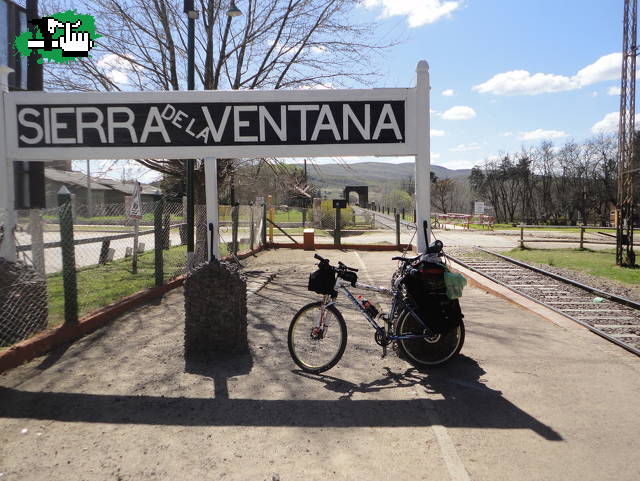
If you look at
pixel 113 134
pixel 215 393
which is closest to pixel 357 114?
pixel 113 134

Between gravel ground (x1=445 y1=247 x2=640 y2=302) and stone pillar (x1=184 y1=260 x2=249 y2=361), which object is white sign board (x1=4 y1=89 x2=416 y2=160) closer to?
stone pillar (x1=184 y1=260 x2=249 y2=361)

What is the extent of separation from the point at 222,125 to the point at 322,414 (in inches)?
138

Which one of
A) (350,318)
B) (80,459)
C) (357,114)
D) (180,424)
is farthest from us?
(350,318)

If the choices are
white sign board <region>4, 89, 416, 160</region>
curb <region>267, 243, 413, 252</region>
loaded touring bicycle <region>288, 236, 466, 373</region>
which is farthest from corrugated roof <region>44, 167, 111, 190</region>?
loaded touring bicycle <region>288, 236, 466, 373</region>

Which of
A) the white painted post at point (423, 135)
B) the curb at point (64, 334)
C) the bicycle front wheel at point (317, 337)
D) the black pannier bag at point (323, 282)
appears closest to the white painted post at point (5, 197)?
the curb at point (64, 334)

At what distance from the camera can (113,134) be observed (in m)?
5.80

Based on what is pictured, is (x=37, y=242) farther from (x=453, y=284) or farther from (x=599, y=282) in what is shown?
(x=599, y=282)

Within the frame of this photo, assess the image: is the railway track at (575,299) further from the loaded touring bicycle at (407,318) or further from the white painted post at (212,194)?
the white painted post at (212,194)

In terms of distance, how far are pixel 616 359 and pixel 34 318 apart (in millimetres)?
6698

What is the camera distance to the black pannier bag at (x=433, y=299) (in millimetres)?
4980

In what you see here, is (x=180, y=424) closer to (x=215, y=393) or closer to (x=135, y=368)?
(x=215, y=393)

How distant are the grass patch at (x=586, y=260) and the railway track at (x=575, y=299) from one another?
131cm

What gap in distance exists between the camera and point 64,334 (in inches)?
233

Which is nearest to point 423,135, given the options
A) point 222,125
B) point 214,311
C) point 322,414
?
point 222,125
